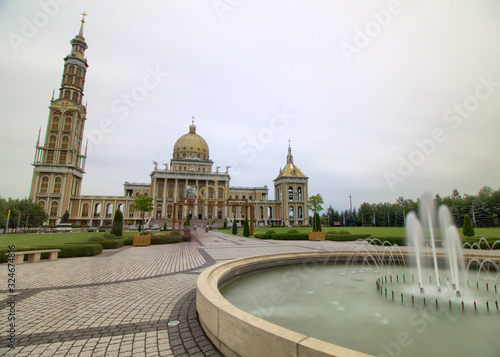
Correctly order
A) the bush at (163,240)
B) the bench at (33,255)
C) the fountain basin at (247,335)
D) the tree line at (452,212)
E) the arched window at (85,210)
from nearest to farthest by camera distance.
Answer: the fountain basin at (247,335) < the bench at (33,255) < the bush at (163,240) < the tree line at (452,212) < the arched window at (85,210)

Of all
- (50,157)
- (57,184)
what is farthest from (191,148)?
(50,157)

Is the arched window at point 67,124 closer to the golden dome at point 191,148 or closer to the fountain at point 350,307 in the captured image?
the golden dome at point 191,148

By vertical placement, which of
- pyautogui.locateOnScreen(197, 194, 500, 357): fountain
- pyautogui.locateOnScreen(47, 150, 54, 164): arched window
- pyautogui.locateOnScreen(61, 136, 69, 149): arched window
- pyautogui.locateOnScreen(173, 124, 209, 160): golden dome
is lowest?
pyautogui.locateOnScreen(197, 194, 500, 357): fountain

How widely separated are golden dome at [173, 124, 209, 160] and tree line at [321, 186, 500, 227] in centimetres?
4896

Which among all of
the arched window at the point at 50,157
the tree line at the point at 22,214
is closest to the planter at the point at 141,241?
the tree line at the point at 22,214

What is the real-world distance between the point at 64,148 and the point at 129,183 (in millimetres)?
18989

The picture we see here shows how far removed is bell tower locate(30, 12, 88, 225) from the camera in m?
56.8

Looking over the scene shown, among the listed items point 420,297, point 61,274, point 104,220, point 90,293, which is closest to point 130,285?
point 90,293

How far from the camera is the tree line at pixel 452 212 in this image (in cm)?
5259

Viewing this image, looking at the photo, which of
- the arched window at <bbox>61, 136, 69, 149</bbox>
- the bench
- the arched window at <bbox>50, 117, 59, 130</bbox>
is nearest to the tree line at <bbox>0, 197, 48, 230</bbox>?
the arched window at <bbox>61, 136, 69, 149</bbox>

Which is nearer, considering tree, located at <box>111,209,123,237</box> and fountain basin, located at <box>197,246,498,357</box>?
fountain basin, located at <box>197,246,498,357</box>

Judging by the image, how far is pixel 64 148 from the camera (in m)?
59.7

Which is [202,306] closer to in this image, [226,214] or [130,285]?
[130,285]

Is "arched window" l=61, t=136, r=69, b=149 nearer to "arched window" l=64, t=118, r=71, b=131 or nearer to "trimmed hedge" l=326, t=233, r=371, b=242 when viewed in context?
"arched window" l=64, t=118, r=71, b=131
